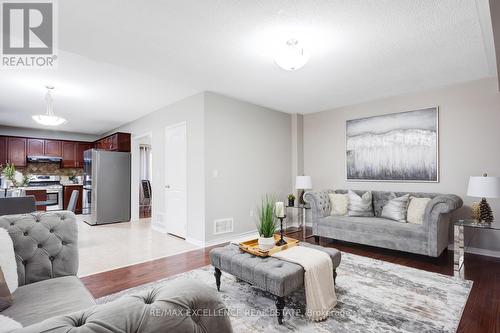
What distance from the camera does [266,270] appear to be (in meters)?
2.01

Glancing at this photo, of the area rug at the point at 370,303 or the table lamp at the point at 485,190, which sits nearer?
the area rug at the point at 370,303

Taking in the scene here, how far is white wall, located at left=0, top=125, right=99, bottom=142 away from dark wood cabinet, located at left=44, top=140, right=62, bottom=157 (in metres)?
0.21

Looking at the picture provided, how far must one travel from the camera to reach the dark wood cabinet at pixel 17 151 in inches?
267

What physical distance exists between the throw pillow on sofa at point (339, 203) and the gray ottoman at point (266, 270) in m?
2.01

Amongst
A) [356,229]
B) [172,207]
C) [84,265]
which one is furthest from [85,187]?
[356,229]

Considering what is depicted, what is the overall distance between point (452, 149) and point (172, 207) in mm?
4858

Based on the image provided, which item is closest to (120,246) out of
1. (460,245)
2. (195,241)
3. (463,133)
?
(195,241)

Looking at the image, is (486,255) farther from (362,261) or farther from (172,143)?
(172,143)

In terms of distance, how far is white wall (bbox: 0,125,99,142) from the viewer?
705 centimetres

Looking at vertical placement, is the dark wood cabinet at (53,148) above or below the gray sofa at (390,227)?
above

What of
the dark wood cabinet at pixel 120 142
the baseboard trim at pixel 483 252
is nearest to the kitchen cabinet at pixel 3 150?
the dark wood cabinet at pixel 120 142

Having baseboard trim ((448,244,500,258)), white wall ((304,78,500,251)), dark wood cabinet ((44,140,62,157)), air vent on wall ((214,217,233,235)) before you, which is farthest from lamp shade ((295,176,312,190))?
dark wood cabinet ((44,140,62,157))

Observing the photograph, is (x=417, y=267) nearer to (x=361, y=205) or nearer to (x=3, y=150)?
(x=361, y=205)

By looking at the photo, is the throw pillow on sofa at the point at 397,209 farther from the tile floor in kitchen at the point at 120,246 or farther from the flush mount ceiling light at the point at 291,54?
the tile floor in kitchen at the point at 120,246
